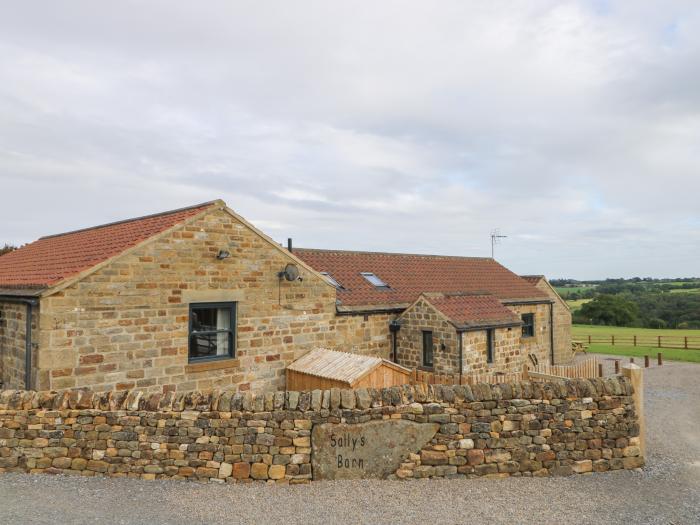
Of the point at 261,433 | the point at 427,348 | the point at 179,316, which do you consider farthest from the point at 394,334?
the point at 261,433

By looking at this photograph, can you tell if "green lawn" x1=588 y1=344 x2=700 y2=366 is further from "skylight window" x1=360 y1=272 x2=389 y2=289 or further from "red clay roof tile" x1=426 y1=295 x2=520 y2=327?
"skylight window" x1=360 y1=272 x2=389 y2=289

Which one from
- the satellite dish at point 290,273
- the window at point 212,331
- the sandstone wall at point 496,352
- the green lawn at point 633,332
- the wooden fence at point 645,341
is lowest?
the wooden fence at point 645,341

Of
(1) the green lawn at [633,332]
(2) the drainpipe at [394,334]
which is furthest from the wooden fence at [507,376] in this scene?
(1) the green lawn at [633,332]

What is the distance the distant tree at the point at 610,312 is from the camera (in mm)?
59906

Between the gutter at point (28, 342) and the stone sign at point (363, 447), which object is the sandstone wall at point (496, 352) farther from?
the gutter at point (28, 342)

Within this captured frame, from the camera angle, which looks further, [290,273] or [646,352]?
[646,352]

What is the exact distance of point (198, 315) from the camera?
38.8ft

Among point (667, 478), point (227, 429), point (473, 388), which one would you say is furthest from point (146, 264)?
point (667, 478)

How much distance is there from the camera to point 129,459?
7.34 m

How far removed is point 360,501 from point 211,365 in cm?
593

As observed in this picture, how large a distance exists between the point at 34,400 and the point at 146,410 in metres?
1.75

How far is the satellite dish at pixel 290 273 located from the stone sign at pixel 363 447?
6.05 metres

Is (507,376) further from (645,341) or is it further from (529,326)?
(645,341)

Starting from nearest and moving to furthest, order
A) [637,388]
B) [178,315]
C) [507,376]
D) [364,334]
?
[637,388] → [178,315] → [507,376] → [364,334]
